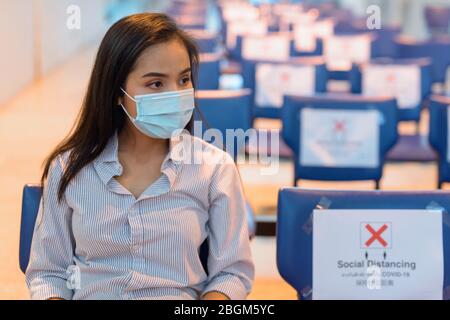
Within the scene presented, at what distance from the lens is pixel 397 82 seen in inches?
227

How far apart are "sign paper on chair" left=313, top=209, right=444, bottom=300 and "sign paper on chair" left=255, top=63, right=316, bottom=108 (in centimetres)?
328

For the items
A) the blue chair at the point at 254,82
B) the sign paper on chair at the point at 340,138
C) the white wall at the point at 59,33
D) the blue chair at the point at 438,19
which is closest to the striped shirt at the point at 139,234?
the sign paper on chair at the point at 340,138

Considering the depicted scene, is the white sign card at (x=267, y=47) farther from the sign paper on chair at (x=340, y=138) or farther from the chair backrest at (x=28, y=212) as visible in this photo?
the chair backrest at (x=28, y=212)

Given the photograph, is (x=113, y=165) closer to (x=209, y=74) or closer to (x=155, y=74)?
(x=155, y=74)

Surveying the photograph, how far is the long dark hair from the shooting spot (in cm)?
220

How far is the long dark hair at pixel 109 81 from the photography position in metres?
2.20

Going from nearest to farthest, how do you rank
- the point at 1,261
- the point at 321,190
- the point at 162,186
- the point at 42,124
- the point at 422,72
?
the point at 162,186 → the point at 321,190 → the point at 1,261 → the point at 422,72 → the point at 42,124

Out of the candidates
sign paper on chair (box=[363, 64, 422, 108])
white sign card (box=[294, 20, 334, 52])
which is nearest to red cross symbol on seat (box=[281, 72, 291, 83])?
sign paper on chair (box=[363, 64, 422, 108])

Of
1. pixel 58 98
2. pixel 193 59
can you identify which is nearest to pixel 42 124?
pixel 58 98

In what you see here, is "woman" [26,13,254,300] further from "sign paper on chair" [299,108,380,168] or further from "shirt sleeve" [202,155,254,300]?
"sign paper on chair" [299,108,380,168]

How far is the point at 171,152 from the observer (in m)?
2.28

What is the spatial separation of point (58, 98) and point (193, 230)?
7739mm

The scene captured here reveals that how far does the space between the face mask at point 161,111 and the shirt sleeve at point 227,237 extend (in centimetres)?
17
